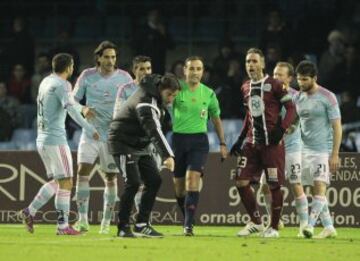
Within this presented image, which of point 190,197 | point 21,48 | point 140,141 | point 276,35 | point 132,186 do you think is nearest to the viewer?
point 132,186

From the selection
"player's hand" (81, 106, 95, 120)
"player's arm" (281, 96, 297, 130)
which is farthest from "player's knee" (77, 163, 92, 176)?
"player's arm" (281, 96, 297, 130)

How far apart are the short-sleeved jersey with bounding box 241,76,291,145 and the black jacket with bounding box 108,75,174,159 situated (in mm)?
1322

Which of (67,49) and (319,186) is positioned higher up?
(67,49)

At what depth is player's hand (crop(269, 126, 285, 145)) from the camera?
48.3 ft

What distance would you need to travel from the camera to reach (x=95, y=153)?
1581 centimetres

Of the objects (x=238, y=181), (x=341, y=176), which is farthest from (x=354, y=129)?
(x=238, y=181)

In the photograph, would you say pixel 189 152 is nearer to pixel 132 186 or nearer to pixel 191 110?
pixel 191 110

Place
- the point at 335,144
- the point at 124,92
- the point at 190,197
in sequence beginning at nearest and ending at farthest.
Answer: the point at 335,144
the point at 190,197
the point at 124,92

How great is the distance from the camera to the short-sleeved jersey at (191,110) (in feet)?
50.9

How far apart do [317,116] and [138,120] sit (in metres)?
2.52

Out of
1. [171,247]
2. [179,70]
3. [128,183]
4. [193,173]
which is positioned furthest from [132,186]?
[179,70]

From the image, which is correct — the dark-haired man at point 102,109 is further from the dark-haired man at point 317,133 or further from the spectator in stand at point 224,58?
the spectator in stand at point 224,58

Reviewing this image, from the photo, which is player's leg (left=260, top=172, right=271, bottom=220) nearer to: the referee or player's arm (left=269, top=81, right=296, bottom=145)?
the referee

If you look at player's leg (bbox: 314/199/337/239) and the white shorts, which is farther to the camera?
the white shorts
